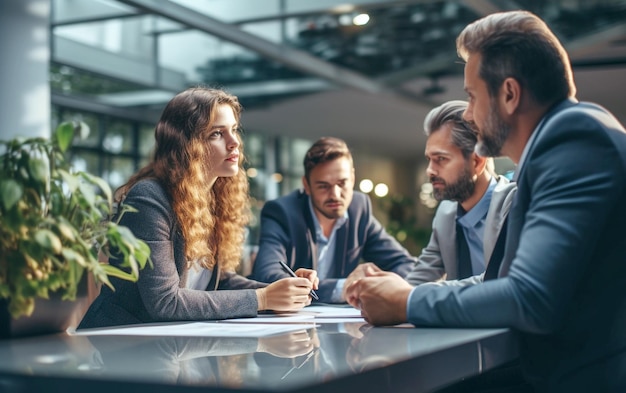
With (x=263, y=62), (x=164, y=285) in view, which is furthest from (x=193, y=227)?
(x=263, y=62)

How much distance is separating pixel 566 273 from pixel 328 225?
2570mm

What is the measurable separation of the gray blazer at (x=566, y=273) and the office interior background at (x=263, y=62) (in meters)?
4.04

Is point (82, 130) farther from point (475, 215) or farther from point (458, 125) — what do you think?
point (458, 125)

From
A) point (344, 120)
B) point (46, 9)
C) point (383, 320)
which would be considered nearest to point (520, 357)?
point (383, 320)

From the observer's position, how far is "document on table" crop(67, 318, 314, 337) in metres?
1.65

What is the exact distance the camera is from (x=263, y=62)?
42.8 feet

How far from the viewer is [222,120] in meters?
2.84

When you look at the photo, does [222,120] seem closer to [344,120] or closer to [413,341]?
[413,341]

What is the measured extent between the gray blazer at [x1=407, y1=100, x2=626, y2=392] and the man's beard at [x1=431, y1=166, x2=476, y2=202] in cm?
148

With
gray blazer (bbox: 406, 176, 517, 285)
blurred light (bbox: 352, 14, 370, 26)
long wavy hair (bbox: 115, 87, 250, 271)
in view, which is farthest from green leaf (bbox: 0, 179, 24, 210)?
blurred light (bbox: 352, 14, 370, 26)

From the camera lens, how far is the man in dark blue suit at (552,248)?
4.76 feet

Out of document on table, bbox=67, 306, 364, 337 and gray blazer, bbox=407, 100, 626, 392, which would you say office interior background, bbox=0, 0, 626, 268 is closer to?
document on table, bbox=67, 306, 364, 337

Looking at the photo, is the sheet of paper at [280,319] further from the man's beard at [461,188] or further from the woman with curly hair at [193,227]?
the man's beard at [461,188]

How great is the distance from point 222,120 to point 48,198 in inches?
58.3
